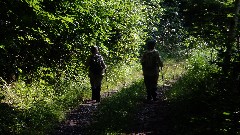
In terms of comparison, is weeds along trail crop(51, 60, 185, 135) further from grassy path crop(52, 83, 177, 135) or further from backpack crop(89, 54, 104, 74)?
backpack crop(89, 54, 104, 74)

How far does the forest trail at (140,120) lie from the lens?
355 inches

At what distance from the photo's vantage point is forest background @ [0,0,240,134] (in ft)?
29.7

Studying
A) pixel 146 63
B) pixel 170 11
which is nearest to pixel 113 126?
pixel 146 63

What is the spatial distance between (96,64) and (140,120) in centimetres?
449

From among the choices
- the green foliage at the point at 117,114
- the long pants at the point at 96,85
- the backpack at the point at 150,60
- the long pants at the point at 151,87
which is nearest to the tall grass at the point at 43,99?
the long pants at the point at 96,85

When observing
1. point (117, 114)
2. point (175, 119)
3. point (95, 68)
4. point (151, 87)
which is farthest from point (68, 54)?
point (175, 119)

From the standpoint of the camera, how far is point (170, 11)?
35406mm

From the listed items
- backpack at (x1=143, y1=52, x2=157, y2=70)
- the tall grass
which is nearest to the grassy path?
the tall grass

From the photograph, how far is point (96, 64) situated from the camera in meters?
13.9

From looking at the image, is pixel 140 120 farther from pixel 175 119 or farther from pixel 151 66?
pixel 151 66

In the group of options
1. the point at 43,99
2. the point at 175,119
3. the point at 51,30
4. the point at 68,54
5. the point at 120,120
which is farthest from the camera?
the point at 68,54

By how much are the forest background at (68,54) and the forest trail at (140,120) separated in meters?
0.43

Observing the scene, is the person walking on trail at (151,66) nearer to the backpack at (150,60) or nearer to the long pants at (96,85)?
the backpack at (150,60)

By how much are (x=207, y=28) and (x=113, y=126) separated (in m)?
3.46
